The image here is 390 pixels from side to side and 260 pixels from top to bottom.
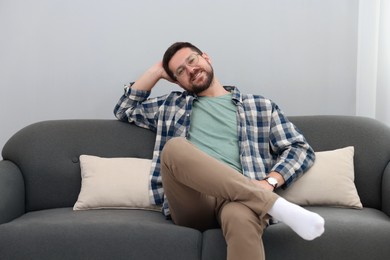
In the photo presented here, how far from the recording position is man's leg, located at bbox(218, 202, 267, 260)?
198 centimetres

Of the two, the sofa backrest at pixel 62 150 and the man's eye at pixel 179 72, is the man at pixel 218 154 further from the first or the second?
the sofa backrest at pixel 62 150

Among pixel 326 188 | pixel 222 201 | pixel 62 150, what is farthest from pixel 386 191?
pixel 62 150

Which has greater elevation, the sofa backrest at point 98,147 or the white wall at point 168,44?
the white wall at point 168,44

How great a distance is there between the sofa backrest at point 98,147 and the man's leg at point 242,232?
0.85 m

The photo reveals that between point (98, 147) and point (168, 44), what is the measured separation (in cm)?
81

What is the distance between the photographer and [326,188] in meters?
2.58

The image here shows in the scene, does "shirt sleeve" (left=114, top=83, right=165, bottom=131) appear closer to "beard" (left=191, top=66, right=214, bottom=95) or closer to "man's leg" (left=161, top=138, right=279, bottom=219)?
"beard" (left=191, top=66, right=214, bottom=95)

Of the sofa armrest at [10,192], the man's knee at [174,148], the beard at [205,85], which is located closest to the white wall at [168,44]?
the beard at [205,85]

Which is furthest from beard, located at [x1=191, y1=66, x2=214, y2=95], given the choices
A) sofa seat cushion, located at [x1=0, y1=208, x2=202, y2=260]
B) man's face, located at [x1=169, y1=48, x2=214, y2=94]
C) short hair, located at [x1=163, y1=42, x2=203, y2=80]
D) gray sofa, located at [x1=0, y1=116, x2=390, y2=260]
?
sofa seat cushion, located at [x1=0, y1=208, x2=202, y2=260]

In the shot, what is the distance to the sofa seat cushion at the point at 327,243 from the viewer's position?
2.17m

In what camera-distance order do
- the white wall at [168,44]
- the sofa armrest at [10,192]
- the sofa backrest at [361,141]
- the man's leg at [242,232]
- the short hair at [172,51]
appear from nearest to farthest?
the man's leg at [242,232]
the sofa armrest at [10,192]
the sofa backrest at [361,141]
the short hair at [172,51]
the white wall at [168,44]

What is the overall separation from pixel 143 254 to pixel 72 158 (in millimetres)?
808

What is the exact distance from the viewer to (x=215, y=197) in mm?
2252

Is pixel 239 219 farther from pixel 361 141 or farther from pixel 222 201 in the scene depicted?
pixel 361 141
